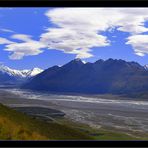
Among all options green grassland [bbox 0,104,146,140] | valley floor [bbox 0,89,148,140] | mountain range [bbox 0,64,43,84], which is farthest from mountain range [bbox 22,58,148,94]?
green grassland [bbox 0,104,146,140]

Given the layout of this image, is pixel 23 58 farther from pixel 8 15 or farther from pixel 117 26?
pixel 117 26

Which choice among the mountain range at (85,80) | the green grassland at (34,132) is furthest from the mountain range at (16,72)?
the green grassland at (34,132)

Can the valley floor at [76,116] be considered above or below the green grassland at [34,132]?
below

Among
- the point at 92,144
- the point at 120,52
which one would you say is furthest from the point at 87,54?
the point at 92,144

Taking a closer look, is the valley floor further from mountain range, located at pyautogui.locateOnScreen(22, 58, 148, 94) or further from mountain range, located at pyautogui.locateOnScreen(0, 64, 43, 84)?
mountain range, located at pyautogui.locateOnScreen(22, 58, 148, 94)

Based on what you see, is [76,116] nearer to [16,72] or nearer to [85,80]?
[85,80]

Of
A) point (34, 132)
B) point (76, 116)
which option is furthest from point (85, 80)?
point (34, 132)

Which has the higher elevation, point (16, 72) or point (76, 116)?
point (16, 72)

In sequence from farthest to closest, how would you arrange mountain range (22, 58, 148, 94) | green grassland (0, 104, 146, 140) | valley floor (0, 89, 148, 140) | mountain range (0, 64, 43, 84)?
1. mountain range (22, 58, 148, 94)
2. valley floor (0, 89, 148, 140)
3. mountain range (0, 64, 43, 84)
4. green grassland (0, 104, 146, 140)

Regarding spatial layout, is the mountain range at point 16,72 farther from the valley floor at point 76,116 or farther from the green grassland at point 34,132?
the green grassland at point 34,132

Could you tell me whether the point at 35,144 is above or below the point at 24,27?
below

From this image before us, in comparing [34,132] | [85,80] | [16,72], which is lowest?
[85,80]
